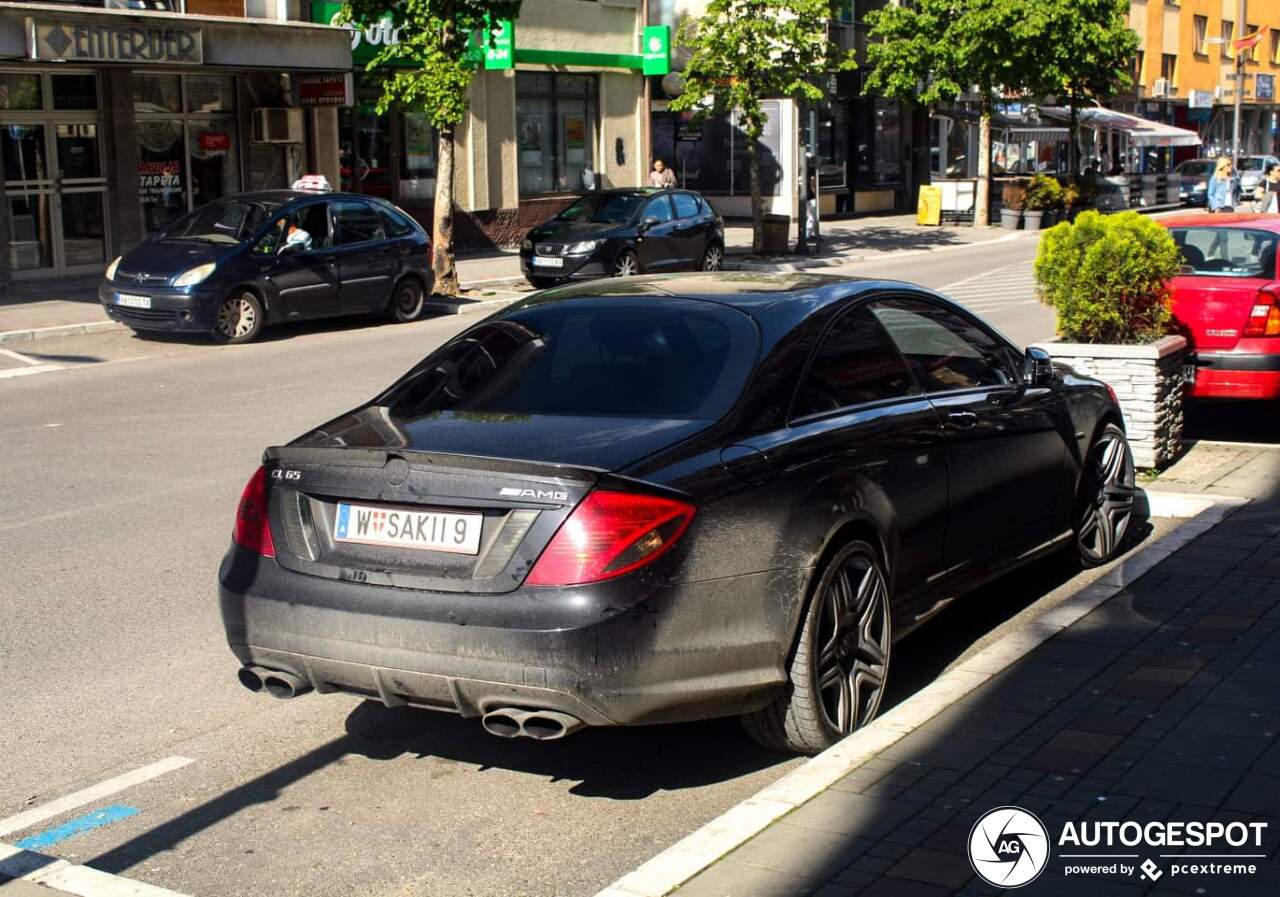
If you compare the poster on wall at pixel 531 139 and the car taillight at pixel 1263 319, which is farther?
the poster on wall at pixel 531 139

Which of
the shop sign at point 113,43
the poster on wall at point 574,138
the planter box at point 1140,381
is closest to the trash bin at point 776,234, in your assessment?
the poster on wall at point 574,138

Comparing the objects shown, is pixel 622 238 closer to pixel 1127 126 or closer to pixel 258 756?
pixel 258 756

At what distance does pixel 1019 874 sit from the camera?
412cm

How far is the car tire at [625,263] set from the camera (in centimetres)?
2373

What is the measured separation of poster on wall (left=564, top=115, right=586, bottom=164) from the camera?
1324 inches

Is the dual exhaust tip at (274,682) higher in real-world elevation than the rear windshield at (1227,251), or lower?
lower

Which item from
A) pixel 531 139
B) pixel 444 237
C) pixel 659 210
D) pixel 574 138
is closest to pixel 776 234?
pixel 574 138

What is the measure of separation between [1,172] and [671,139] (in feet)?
78.6

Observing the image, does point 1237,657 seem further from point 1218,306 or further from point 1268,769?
point 1218,306

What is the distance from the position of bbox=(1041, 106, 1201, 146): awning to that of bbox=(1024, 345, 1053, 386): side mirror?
154ft

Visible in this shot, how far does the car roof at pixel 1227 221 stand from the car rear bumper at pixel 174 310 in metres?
10.3

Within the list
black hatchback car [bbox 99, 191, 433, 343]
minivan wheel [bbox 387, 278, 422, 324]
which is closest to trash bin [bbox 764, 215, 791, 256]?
minivan wheel [bbox 387, 278, 422, 324]

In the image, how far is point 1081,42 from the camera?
39812 mm

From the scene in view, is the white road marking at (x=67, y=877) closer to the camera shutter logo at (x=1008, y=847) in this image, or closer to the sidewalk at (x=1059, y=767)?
the sidewalk at (x=1059, y=767)
